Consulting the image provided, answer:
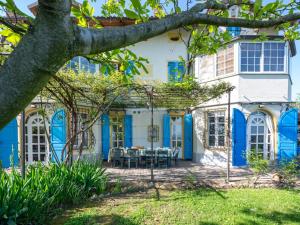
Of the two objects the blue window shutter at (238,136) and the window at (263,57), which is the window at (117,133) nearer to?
the blue window shutter at (238,136)

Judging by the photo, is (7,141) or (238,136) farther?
(238,136)

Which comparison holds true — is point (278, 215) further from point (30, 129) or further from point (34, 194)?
point (30, 129)

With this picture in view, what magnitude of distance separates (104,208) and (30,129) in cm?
732

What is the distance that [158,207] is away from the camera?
5152 mm

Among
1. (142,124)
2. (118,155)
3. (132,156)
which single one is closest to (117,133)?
(142,124)

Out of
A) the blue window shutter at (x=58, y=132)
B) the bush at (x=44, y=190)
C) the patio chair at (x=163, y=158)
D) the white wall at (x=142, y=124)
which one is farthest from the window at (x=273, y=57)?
the blue window shutter at (x=58, y=132)

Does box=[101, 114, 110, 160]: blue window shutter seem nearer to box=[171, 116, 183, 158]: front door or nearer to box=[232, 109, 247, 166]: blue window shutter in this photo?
box=[171, 116, 183, 158]: front door

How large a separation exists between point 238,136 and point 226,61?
3.89m

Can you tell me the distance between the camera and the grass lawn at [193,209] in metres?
4.44

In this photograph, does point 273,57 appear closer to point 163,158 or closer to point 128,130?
point 163,158

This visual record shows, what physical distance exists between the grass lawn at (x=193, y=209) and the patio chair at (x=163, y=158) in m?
3.11

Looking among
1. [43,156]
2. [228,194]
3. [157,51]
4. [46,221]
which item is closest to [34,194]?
[46,221]

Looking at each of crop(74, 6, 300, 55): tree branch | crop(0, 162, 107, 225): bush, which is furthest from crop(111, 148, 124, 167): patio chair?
crop(74, 6, 300, 55): tree branch

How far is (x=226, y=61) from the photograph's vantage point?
10.3m
